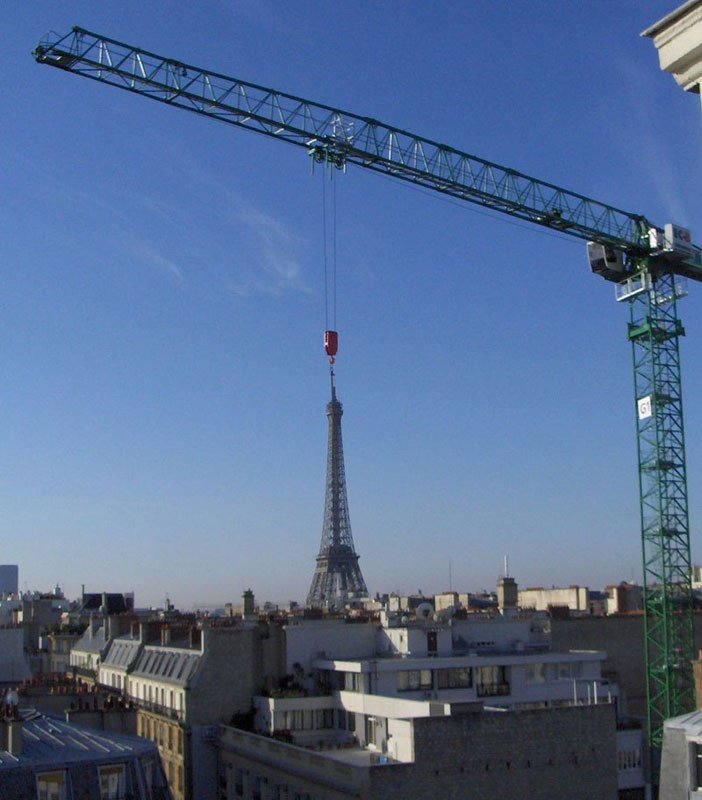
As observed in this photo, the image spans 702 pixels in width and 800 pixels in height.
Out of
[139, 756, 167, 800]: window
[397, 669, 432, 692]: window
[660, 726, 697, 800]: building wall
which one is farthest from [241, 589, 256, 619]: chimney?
[660, 726, 697, 800]: building wall

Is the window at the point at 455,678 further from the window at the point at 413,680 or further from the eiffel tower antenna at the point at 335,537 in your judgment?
the eiffel tower antenna at the point at 335,537

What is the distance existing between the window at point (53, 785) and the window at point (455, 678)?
1114 inches

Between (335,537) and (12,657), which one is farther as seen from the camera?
(335,537)

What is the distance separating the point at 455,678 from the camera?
5291 cm

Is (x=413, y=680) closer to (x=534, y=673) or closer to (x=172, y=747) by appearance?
(x=534, y=673)

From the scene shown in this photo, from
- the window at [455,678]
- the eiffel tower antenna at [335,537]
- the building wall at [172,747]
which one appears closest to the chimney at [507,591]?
the window at [455,678]

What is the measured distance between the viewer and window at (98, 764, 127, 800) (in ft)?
89.6

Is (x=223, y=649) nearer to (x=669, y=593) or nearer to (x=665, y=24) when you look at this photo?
(x=669, y=593)

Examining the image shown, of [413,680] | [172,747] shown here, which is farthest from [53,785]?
[413,680]

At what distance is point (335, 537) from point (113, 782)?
14571 cm

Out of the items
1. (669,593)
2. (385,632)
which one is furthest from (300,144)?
(669,593)

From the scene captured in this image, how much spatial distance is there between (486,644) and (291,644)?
11.4m

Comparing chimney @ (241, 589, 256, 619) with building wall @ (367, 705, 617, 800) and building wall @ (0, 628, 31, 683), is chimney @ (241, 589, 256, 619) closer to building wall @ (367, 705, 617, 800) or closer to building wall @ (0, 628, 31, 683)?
building wall @ (0, 628, 31, 683)

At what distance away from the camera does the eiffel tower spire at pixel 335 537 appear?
170750 mm
